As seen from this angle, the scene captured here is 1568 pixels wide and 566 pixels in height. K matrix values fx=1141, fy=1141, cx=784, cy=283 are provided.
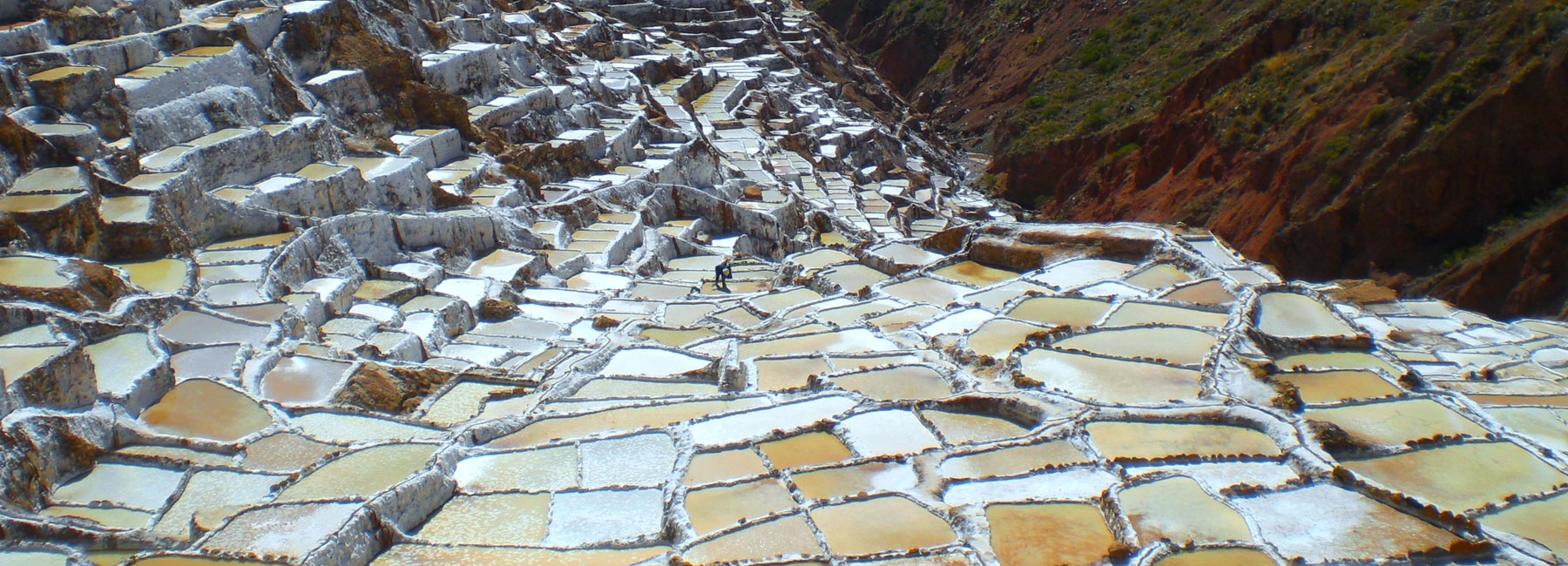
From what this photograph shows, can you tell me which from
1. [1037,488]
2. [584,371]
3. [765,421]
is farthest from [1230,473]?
[584,371]

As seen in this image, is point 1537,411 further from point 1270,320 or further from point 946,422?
point 946,422

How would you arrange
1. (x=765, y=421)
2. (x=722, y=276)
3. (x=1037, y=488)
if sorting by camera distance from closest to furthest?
(x=1037, y=488), (x=765, y=421), (x=722, y=276)

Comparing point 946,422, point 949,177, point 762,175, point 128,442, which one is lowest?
point 949,177

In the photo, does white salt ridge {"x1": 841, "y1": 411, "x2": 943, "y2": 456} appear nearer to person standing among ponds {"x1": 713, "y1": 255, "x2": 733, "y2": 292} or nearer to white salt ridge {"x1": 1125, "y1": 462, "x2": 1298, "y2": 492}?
white salt ridge {"x1": 1125, "y1": 462, "x2": 1298, "y2": 492}

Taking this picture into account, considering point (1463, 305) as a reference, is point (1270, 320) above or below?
above

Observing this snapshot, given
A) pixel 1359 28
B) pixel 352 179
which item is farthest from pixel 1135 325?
pixel 1359 28

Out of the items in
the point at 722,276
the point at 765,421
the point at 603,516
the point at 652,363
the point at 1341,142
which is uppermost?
the point at 765,421

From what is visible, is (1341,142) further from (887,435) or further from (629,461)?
(629,461)

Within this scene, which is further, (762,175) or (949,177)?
(949,177)
